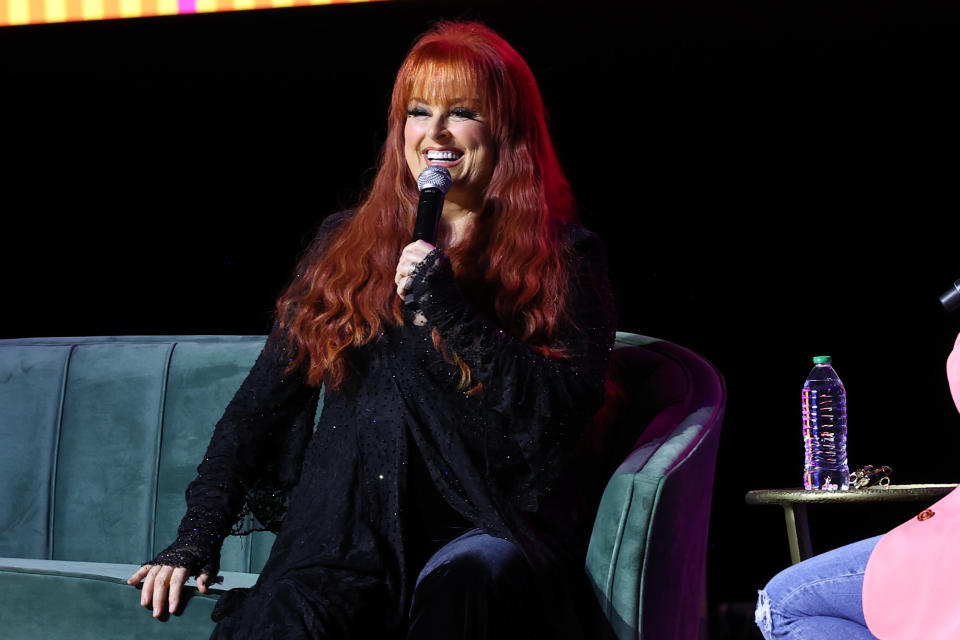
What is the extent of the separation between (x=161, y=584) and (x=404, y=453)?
0.40m

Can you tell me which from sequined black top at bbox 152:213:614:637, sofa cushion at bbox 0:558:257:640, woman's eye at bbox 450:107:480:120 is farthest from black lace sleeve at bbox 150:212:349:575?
woman's eye at bbox 450:107:480:120

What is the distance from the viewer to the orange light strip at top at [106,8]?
8.09ft

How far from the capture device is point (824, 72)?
2.19 metres

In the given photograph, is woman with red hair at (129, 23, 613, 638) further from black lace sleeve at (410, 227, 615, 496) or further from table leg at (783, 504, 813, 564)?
table leg at (783, 504, 813, 564)

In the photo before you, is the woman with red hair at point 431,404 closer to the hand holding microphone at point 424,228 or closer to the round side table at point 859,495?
the hand holding microphone at point 424,228

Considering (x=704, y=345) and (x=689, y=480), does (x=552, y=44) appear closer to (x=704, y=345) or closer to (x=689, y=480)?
(x=704, y=345)

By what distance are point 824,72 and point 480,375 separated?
1.24 metres

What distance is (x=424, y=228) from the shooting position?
4.53ft

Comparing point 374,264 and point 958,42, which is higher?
point 958,42

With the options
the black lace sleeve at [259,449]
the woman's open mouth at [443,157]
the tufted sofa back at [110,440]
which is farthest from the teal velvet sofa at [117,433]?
the woman's open mouth at [443,157]

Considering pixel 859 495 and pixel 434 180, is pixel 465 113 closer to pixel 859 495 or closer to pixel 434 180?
pixel 434 180

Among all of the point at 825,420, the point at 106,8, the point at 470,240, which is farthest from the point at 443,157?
the point at 106,8

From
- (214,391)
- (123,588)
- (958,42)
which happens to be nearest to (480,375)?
(123,588)

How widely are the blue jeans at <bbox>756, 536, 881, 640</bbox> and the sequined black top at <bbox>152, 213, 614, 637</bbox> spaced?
31cm
